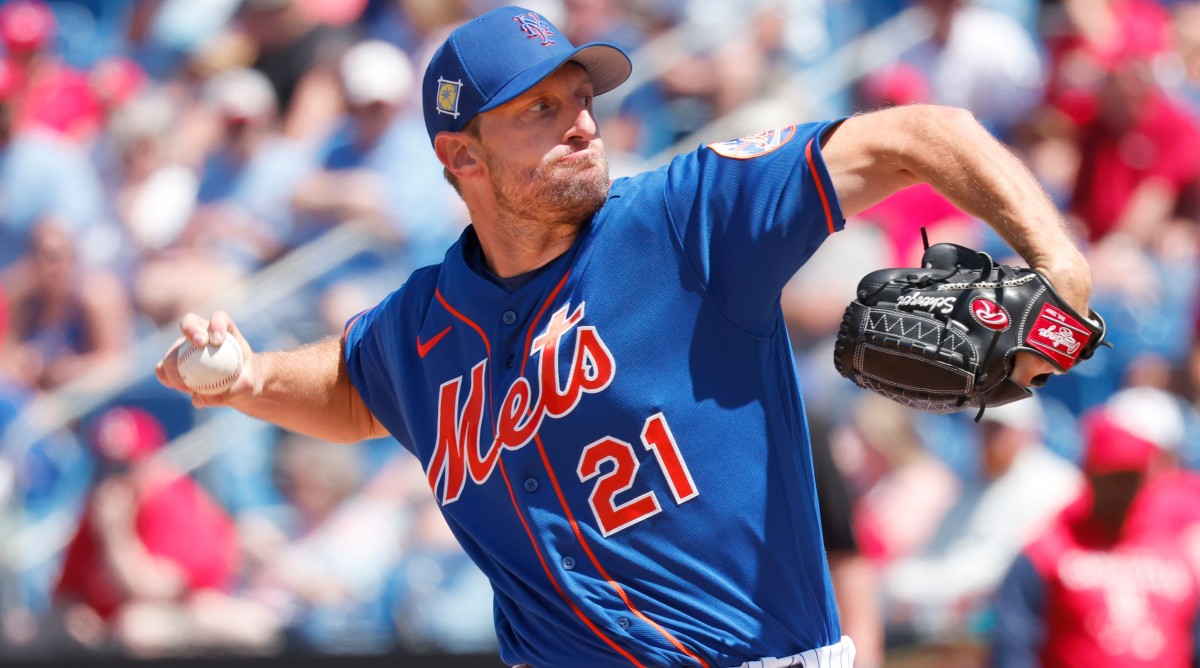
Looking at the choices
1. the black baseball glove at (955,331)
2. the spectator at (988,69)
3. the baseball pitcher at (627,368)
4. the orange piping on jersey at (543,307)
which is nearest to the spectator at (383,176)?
the spectator at (988,69)

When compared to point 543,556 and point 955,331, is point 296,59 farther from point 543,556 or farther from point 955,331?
point 955,331

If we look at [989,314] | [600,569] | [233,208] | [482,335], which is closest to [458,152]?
[482,335]

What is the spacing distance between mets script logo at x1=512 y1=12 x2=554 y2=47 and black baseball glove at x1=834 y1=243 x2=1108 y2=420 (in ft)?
2.83

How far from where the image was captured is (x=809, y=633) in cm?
282

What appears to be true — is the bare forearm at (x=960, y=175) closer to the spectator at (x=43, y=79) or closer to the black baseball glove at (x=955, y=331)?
the black baseball glove at (x=955, y=331)

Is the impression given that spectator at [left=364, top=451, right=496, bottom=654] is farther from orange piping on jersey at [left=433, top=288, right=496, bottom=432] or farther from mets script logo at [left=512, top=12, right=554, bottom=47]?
mets script logo at [left=512, top=12, right=554, bottom=47]

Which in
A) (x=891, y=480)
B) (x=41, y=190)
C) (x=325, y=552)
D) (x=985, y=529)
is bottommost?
(x=985, y=529)

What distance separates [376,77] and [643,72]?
1379mm

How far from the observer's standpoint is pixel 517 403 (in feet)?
9.42

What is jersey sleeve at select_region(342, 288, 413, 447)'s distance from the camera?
127 inches

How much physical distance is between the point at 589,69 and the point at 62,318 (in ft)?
16.5

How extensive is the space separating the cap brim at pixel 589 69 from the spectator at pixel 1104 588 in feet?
9.52

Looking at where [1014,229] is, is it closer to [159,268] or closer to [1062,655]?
[1062,655]

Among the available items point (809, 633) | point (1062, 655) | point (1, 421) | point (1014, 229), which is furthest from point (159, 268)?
point (1014, 229)
